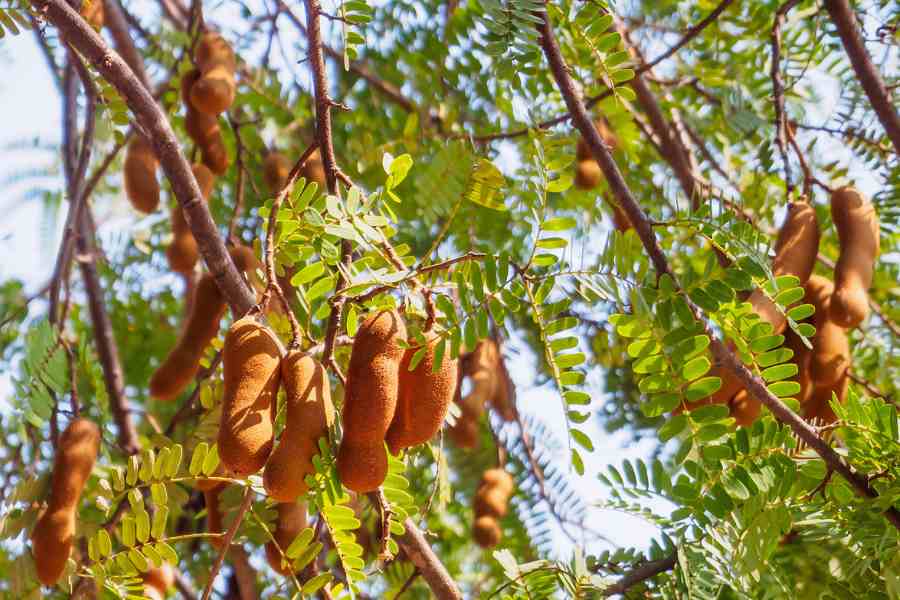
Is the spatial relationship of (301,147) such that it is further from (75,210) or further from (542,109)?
(75,210)

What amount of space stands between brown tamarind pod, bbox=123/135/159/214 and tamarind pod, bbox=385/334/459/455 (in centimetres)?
78

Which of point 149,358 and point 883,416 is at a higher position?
point 149,358

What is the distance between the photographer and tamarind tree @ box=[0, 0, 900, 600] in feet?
2.86

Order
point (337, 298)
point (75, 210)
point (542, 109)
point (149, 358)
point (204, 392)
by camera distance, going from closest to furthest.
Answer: point (337, 298) → point (204, 392) → point (75, 210) → point (542, 109) → point (149, 358)

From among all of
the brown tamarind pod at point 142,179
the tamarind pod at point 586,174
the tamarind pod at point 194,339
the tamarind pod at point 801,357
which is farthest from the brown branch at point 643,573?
the brown tamarind pod at point 142,179

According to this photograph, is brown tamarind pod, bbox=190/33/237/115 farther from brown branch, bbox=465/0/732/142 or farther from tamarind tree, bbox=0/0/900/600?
brown branch, bbox=465/0/732/142

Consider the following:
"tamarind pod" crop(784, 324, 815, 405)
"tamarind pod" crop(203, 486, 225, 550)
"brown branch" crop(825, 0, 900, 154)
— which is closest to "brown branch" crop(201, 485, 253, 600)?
"tamarind pod" crop(203, 486, 225, 550)

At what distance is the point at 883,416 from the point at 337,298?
0.46 metres

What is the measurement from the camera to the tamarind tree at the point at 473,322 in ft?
2.86

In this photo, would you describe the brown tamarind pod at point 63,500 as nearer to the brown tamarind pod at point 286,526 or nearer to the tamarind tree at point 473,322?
the tamarind tree at point 473,322

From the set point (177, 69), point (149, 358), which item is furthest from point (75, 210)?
point (149, 358)

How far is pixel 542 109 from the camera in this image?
1.69 meters

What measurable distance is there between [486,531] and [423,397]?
82 cm

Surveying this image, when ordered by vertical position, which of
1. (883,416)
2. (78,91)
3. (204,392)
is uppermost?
(78,91)
